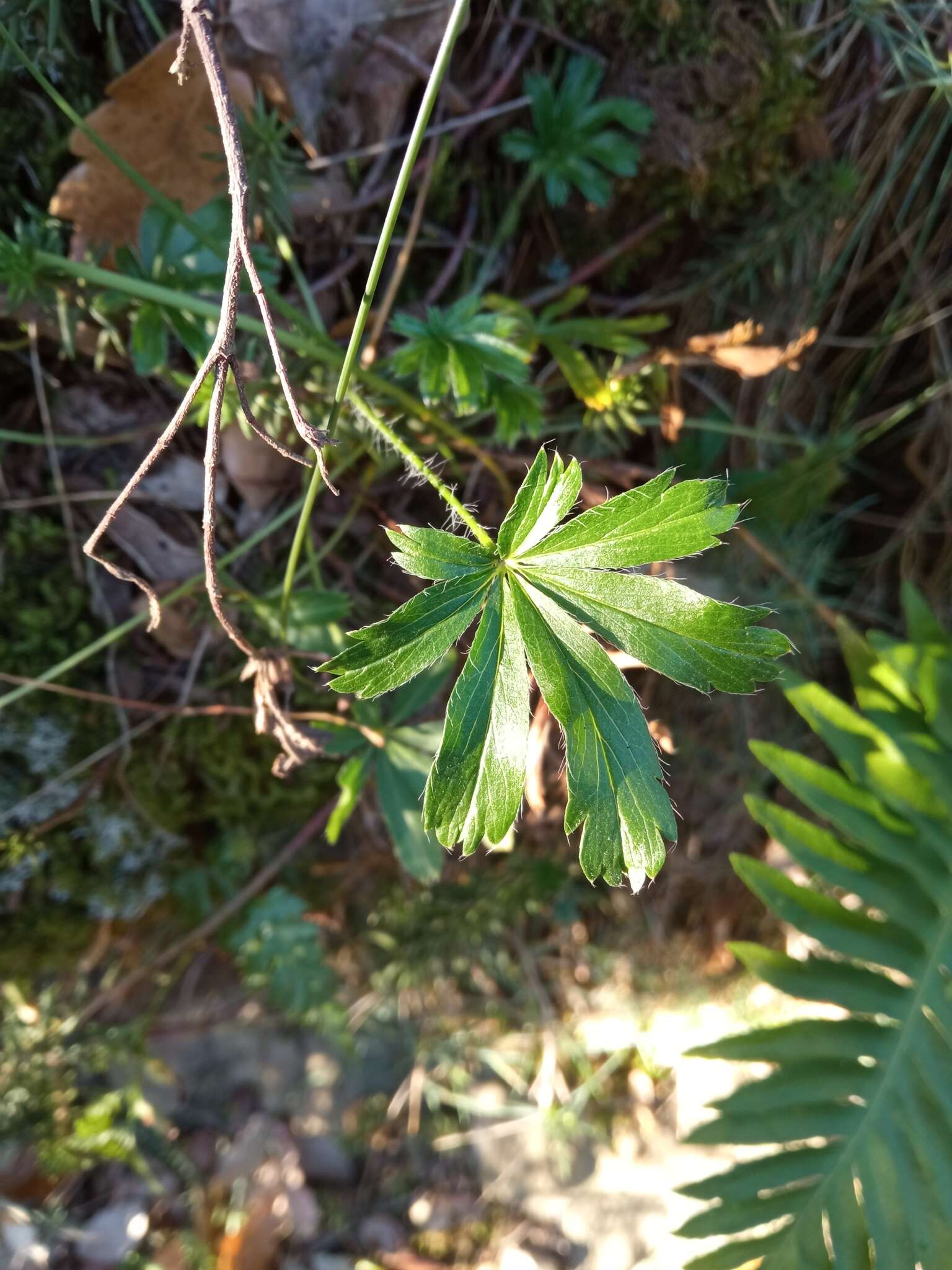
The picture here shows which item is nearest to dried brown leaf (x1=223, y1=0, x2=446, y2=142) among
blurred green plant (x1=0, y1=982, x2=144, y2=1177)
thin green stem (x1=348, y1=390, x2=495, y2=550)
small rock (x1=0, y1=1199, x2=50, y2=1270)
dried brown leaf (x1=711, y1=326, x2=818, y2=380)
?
thin green stem (x1=348, y1=390, x2=495, y2=550)

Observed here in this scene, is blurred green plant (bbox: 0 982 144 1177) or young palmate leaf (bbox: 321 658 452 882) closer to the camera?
young palmate leaf (bbox: 321 658 452 882)

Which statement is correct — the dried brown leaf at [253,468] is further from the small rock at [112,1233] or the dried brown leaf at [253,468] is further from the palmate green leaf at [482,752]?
the small rock at [112,1233]

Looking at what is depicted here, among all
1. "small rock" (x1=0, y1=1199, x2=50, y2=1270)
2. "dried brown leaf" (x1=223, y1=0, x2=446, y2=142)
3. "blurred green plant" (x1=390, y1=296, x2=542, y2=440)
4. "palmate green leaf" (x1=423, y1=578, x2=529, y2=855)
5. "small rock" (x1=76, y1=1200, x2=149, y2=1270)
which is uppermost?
"dried brown leaf" (x1=223, y1=0, x2=446, y2=142)

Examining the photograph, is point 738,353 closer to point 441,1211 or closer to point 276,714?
point 276,714

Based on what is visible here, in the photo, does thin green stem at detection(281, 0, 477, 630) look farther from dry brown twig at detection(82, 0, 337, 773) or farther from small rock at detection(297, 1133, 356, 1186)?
small rock at detection(297, 1133, 356, 1186)

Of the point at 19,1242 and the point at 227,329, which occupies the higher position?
the point at 227,329

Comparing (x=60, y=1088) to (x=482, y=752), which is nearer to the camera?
(x=482, y=752)

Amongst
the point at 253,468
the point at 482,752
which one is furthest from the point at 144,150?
the point at 482,752

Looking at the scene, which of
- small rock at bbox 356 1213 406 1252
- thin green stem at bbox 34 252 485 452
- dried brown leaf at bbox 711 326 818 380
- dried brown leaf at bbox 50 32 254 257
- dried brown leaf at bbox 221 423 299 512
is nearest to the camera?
thin green stem at bbox 34 252 485 452
